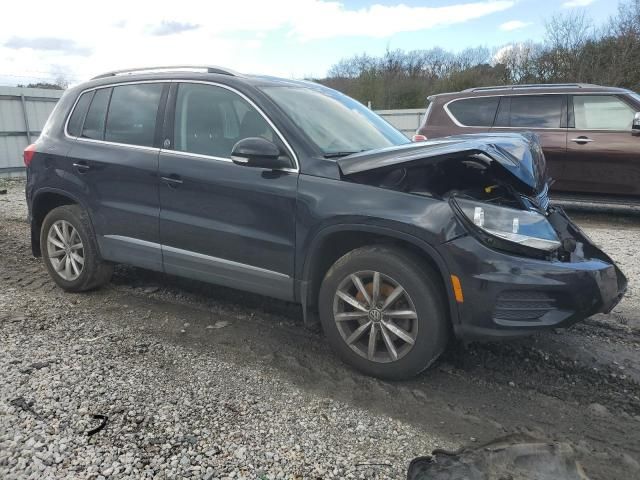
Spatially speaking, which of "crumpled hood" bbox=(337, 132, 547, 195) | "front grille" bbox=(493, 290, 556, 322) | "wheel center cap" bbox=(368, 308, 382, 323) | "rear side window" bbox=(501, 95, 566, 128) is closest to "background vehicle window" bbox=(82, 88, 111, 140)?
"crumpled hood" bbox=(337, 132, 547, 195)

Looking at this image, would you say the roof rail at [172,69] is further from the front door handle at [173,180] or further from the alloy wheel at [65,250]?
the alloy wheel at [65,250]

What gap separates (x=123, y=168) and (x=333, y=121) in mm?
1704

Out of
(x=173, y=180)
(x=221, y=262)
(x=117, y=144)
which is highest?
(x=117, y=144)

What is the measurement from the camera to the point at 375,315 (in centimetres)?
317

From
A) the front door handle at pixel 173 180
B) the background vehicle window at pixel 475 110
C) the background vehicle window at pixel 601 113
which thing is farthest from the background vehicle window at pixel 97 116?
the background vehicle window at pixel 601 113

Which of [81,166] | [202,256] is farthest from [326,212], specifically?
[81,166]

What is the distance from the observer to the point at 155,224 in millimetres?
4020

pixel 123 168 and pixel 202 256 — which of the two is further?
pixel 123 168

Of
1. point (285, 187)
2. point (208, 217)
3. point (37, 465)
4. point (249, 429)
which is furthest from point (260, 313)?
point (37, 465)

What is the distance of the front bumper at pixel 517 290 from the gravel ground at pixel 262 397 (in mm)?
503

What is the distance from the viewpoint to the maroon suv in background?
7512 millimetres

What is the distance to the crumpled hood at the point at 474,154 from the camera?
2906 millimetres

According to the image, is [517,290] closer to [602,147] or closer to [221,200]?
[221,200]

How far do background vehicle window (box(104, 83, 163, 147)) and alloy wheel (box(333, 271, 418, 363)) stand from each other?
6.68 ft
